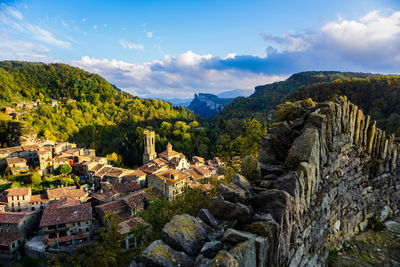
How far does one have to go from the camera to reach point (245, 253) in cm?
297

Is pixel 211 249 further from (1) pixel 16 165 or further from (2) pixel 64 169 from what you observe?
(1) pixel 16 165

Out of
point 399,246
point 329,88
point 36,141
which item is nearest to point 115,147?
point 36,141

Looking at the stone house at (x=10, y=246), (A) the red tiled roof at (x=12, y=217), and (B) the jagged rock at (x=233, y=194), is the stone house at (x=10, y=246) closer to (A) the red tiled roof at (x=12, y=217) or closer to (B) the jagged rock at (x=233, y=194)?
(A) the red tiled roof at (x=12, y=217)

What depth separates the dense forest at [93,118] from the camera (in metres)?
61.1

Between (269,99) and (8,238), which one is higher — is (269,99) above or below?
above

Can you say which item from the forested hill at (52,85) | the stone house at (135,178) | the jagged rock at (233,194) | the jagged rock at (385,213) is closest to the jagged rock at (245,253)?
the jagged rock at (233,194)

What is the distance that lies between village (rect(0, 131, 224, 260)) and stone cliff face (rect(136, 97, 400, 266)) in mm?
9460

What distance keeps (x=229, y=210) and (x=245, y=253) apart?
112 cm

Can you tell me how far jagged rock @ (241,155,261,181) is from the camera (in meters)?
5.19

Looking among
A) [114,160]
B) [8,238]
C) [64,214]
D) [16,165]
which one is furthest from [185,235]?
[114,160]

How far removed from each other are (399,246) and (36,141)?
6654cm

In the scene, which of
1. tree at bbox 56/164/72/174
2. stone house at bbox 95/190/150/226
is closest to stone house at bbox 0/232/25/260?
stone house at bbox 95/190/150/226

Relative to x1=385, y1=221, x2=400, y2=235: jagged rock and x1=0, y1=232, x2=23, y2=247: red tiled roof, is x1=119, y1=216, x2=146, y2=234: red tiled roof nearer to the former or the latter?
x1=0, y1=232, x2=23, y2=247: red tiled roof

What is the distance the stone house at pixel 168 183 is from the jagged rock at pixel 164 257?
1017 inches
